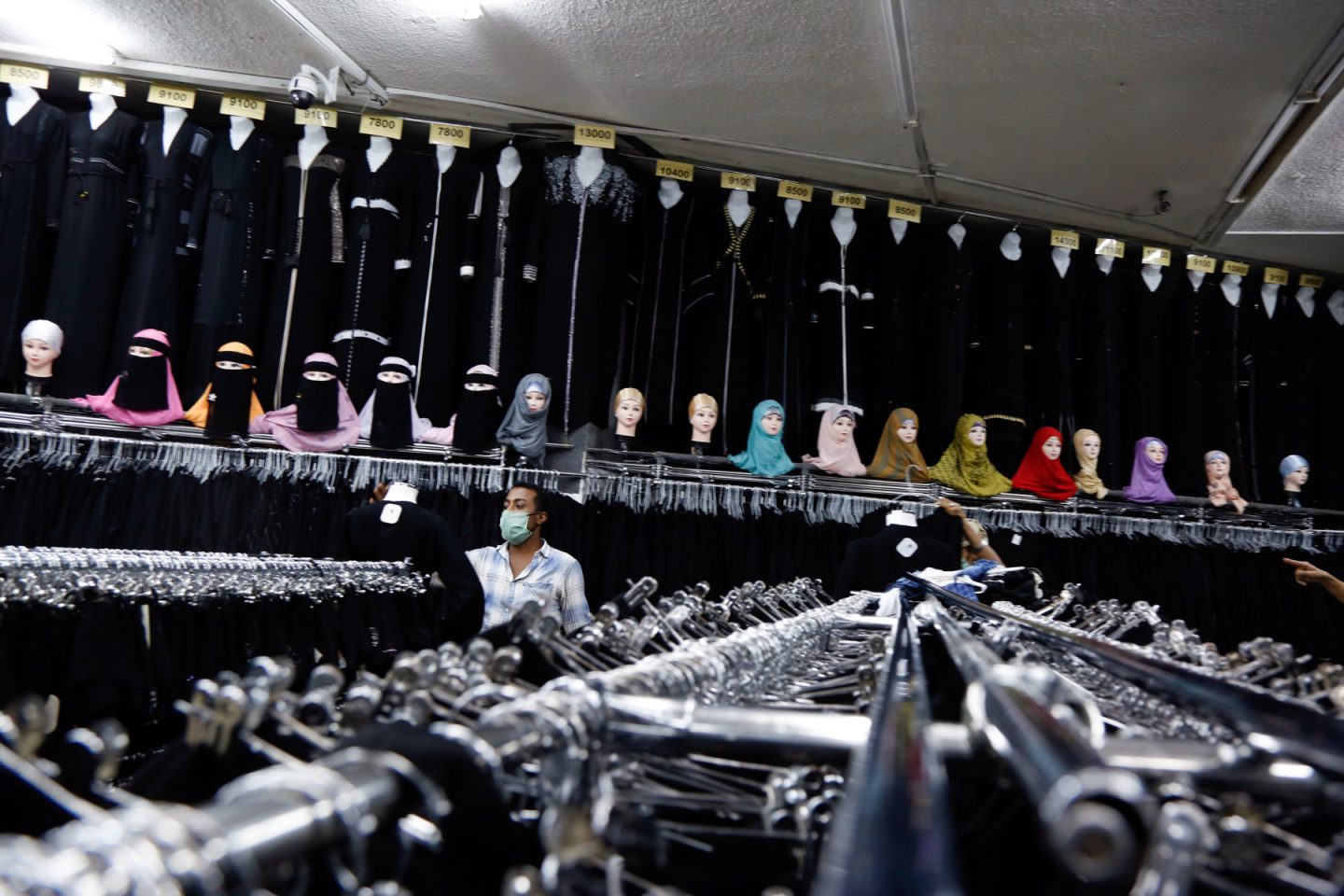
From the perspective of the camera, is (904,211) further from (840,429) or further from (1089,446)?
(1089,446)

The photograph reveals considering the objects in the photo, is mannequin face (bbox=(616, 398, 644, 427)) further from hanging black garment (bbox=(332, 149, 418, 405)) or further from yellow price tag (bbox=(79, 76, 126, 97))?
yellow price tag (bbox=(79, 76, 126, 97))

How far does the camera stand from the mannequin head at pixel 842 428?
4141 millimetres

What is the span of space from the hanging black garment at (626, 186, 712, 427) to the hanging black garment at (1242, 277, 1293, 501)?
2.93m

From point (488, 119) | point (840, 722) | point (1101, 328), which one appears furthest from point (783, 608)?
point (1101, 328)

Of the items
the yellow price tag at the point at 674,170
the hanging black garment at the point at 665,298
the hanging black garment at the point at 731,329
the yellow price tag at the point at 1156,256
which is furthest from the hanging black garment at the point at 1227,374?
the yellow price tag at the point at 674,170

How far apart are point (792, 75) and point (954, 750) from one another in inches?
132

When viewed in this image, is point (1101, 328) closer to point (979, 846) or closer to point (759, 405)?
point (759, 405)

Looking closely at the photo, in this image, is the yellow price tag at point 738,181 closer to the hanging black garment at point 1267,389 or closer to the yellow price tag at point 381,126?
the yellow price tag at point 381,126

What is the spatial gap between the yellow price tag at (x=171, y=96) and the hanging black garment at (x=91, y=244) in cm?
14

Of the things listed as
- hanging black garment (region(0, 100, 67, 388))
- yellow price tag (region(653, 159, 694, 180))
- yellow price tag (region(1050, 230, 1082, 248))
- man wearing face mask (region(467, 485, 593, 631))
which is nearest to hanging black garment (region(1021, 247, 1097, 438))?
yellow price tag (region(1050, 230, 1082, 248))

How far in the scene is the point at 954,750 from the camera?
588 millimetres

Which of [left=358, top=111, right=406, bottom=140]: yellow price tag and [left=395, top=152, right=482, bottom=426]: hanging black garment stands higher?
[left=358, top=111, right=406, bottom=140]: yellow price tag

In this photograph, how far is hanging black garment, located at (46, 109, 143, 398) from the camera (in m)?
3.77

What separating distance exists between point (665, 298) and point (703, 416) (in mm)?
635
